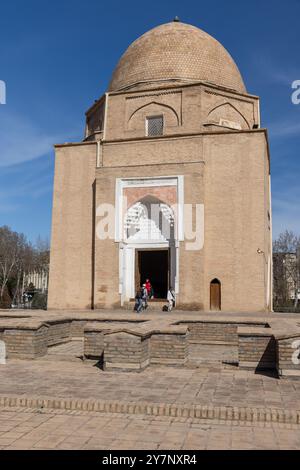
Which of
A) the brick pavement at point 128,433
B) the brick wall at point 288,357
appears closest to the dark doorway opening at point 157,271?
the brick wall at point 288,357

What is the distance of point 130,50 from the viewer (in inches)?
858

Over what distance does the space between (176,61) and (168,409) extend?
18.1 meters

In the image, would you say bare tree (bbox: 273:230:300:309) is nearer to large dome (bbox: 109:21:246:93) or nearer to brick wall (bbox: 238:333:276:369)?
large dome (bbox: 109:21:246:93)

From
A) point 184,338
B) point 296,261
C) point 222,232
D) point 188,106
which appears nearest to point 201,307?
point 222,232

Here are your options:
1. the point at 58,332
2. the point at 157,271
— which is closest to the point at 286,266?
the point at 157,271

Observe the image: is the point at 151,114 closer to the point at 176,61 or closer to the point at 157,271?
the point at 176,61

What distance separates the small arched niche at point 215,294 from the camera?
53.4 feet

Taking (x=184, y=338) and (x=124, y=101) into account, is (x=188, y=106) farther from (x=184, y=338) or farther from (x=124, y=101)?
(x=184, y=338)

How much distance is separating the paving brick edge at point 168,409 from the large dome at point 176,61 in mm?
17105

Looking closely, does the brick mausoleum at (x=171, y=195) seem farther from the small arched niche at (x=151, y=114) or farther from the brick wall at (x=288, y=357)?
the brick wall at (x=288, y=357)

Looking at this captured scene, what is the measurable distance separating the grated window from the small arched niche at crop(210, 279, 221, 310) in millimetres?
6612

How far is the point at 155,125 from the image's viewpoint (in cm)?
1955
